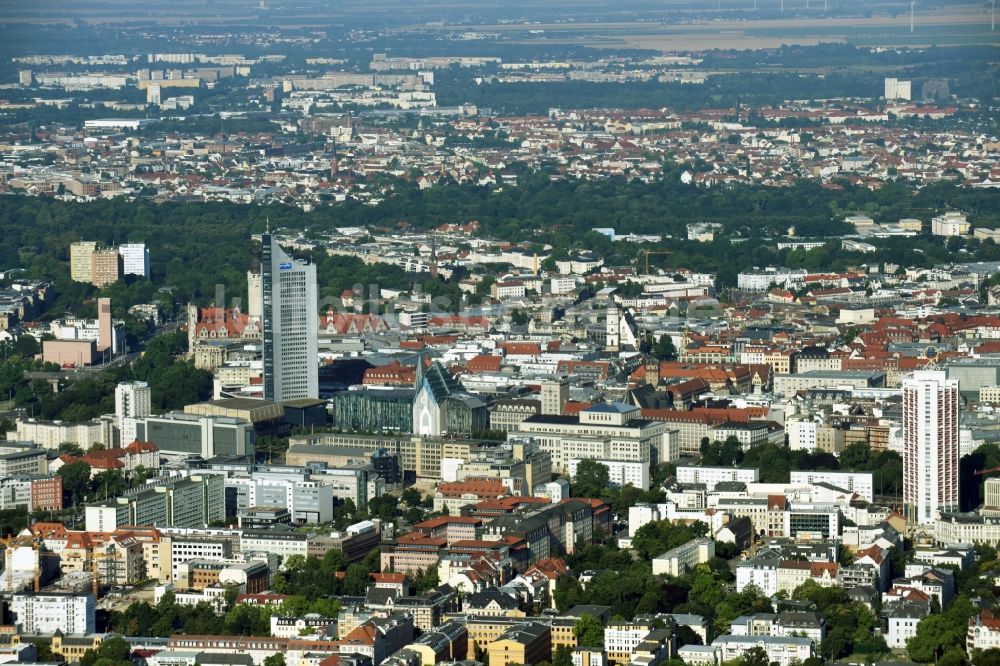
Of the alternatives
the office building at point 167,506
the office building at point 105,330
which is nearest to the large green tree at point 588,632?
the office building at point 167,506

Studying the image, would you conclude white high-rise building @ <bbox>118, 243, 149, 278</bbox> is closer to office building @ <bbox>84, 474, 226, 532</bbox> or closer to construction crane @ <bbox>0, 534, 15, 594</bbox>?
office building @ <bbox>84, 474, 226, 532</bbox>

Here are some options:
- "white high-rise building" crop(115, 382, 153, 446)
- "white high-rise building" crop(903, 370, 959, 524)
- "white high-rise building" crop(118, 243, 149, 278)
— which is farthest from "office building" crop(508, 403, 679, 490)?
"white high-rise building" crop(118, 243, 149, 278)

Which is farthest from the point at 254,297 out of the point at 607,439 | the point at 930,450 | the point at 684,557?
the point at 684,557

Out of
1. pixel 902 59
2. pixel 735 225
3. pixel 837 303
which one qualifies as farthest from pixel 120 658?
pixel 902 59

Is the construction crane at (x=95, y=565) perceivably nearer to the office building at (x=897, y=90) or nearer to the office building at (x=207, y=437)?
the office building at (x=207, y=437)

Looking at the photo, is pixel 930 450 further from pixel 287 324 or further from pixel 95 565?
pixel 287 324

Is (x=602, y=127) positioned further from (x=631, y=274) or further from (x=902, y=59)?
(x=631, y=274)

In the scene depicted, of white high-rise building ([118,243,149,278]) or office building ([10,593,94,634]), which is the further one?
white high-rise building ([118,243,149,278])
